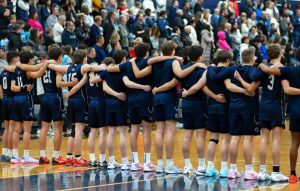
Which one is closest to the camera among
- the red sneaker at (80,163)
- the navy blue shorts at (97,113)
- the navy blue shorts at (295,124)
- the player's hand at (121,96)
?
the navy blue shorts at (295,124)

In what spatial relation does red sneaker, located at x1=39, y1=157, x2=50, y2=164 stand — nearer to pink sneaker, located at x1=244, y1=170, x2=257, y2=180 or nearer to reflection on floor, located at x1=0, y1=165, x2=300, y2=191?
reflection on floor, located at x1=0, y1=165, x2=300, y2=191

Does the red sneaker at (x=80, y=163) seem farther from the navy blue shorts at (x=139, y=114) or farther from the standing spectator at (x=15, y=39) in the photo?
the standing spectator at (x=15, y=39)

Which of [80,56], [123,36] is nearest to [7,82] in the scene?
[80,56]

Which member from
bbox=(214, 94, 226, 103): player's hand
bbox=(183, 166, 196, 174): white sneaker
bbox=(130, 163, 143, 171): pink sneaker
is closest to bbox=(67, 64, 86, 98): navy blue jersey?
bbox=(130, 163, 143, 171): pink sneaker

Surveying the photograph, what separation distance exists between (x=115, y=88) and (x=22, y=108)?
7.97 ft

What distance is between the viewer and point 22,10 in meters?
26.6

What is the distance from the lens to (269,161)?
55.3ft

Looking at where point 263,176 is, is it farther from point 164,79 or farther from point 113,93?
point 113,93

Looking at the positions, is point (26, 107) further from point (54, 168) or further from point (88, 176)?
point (88, 176)

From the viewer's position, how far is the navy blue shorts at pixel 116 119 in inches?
618

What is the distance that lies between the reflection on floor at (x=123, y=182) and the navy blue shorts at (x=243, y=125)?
31.5 inches

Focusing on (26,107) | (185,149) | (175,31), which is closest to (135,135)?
(185,149)

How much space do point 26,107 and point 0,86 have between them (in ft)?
3.55

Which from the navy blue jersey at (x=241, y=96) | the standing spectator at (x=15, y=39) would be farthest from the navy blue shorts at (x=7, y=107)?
the standing spectator at (x=15, y=39)
